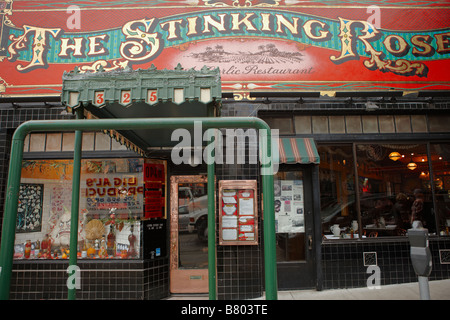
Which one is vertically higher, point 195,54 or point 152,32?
point 152,32

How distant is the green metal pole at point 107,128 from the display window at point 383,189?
4622 millimetres

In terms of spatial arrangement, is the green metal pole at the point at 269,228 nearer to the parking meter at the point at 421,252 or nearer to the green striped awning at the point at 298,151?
the parking meter at the point at 421,252

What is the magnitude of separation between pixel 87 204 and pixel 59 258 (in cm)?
124

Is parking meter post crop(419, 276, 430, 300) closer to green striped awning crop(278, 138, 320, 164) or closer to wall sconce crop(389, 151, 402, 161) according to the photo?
green striped awning crop(278, 138, 320, 164)

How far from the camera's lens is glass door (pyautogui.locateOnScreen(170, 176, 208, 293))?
6500 millimetres

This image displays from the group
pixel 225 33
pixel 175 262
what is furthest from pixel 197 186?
pixel 225 33

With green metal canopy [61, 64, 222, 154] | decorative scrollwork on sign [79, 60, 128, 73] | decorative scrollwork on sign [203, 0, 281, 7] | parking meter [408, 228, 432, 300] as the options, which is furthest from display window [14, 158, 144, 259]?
parking meter [408, 228, 432, 300]

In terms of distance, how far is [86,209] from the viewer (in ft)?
21.2

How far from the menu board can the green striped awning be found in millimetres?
778

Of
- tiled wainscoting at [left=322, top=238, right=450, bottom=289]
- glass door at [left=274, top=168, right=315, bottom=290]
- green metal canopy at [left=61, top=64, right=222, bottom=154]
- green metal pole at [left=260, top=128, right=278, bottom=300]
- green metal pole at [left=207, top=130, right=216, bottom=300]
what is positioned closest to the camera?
green metal pole at [left=260, top=128, right=278, bottom=300]

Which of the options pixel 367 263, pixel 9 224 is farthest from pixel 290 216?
pixel 9 224

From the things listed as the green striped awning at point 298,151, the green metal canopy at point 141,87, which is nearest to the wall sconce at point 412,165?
the green striped awning at point 298,151

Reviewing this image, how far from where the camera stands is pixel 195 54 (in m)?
6.80
